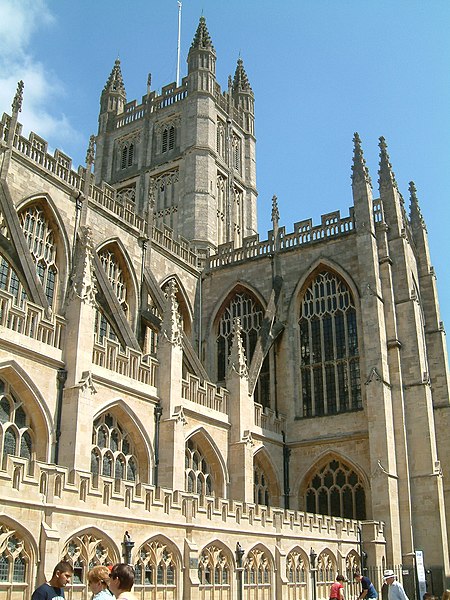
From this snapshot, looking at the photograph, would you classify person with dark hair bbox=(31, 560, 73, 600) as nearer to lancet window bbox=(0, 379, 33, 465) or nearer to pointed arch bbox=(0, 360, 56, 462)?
lancet window bbox=(0, 379, 33, 465)

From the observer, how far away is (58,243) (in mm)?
23781

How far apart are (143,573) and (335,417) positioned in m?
14.9

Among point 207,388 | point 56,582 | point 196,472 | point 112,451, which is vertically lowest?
point 56,582

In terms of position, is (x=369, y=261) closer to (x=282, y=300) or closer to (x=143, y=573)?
(x=282, y=300)

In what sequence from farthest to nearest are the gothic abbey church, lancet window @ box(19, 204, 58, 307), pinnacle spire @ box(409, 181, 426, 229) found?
pinnacle spire @ box(409, 181, 426, 229) → lancet window @ box(19, 204, 58, 307) → the gothic abbey church

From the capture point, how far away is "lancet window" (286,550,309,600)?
18.3m

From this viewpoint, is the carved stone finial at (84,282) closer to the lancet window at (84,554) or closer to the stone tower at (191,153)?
the lancet window at (84,554)

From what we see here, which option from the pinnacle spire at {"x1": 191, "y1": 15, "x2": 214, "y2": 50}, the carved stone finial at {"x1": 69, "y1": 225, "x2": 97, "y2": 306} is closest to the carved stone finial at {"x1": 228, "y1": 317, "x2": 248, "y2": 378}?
the carved stone finial at {"x1": 69, "y1": 225, "x2": 97, "y2": 306}

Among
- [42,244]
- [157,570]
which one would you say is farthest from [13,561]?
[42,244]

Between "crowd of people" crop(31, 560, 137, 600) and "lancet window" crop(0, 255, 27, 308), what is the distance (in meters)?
14.5

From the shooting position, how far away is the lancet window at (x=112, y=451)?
1914 cm

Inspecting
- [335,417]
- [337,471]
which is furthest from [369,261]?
[337,471]

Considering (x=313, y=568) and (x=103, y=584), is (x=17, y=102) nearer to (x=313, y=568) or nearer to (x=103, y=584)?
(x=313, y=568)

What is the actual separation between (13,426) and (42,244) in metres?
8.03
